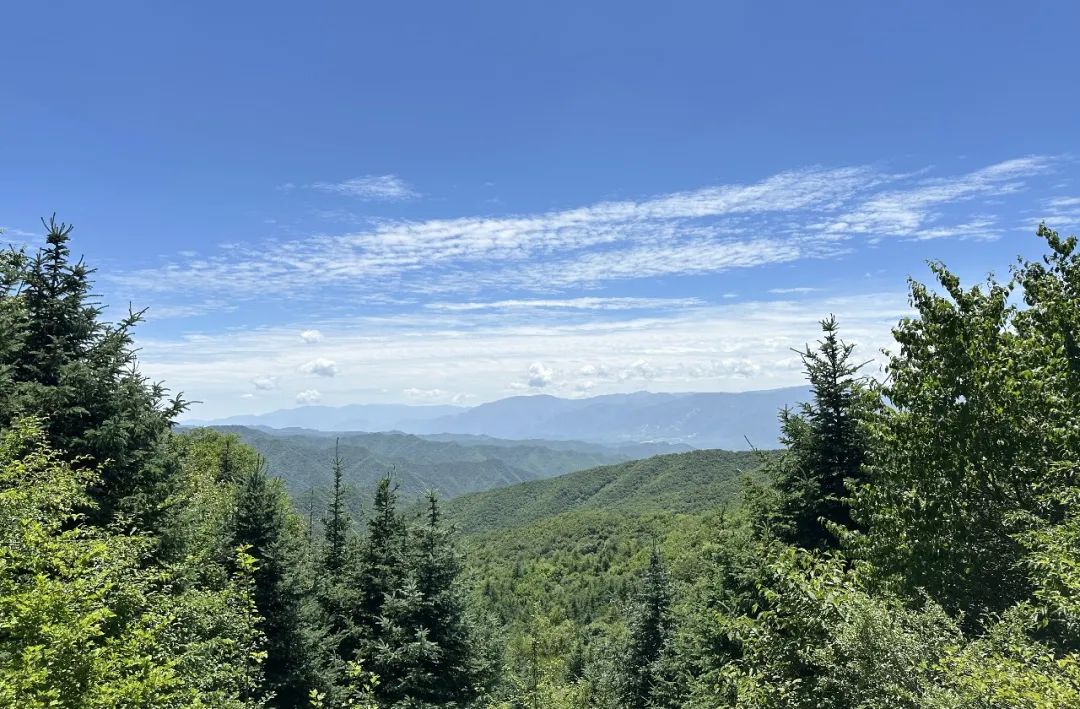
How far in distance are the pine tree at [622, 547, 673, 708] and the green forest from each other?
3513 mm

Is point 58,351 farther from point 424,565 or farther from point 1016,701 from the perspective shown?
point 1016,701

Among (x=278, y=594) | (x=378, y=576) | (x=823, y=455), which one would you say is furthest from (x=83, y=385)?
(x=823, y=455)

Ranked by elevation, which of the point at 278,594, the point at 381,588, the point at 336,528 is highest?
the point at 336,528

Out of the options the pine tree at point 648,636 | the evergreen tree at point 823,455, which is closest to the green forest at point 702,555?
the evergreen tree at point 823,455

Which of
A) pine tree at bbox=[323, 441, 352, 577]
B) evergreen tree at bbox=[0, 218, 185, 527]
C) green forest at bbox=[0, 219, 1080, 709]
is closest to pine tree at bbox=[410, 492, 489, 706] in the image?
green forest at bbox=[0, 219, 1080, 709]

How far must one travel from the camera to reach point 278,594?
55.8 feet

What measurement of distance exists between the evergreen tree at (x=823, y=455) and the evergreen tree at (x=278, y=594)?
1447cm

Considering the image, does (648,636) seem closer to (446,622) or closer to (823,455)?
(446,622)

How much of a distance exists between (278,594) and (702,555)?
46.8ft

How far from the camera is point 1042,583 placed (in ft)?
27.7

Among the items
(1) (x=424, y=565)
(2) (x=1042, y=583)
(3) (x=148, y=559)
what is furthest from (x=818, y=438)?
(3) (x=148, y=559)

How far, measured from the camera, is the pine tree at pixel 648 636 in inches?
1056

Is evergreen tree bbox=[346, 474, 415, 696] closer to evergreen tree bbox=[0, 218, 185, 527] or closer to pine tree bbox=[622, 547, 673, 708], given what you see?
evergreen tree bbox=[0, 218, 185, 527]

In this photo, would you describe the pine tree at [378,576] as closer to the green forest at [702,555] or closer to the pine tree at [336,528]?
the green forest at [702,555]
